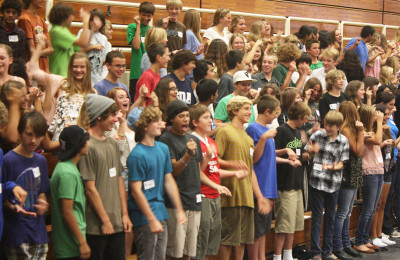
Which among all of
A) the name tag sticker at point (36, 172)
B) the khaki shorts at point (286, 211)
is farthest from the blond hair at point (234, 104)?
the name tag sticker at point (36, 172)

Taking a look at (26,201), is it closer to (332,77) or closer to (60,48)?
(60,48)

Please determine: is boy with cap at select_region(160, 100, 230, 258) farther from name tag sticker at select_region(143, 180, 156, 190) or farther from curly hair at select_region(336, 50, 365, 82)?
curly hair at select_region(336, 50, 365, 82)

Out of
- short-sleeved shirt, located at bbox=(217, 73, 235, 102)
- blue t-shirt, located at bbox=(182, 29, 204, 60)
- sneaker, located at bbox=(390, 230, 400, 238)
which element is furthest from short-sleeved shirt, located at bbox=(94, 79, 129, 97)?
sneaker, located at bbox=(390, 230, 400, 238)

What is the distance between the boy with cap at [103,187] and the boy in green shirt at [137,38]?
2490 mm

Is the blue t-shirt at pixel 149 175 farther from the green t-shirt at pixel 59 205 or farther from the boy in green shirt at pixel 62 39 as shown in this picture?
the boy in green shirt at pixel 62 39

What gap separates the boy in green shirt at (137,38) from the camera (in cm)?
611

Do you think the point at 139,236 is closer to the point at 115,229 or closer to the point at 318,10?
the point at 115,229

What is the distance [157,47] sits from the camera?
5.10m

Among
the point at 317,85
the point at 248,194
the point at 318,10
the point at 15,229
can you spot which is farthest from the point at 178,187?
the point at 318,10

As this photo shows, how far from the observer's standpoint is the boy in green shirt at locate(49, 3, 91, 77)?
16.9 feet

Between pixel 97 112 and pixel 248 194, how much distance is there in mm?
1438

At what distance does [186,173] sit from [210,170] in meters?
0.32

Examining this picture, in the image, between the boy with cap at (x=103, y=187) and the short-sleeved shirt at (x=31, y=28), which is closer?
the boy with cap at (x=103, y=187)

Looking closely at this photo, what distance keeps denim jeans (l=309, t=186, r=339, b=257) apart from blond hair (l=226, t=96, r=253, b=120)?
4.09 ft
